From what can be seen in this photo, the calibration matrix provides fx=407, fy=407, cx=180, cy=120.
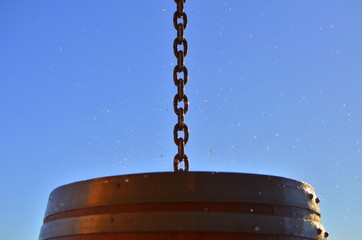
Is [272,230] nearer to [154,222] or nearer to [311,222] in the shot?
[311,222]

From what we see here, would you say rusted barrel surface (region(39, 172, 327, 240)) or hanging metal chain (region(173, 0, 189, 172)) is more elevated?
hanging metal chain (region(173, 0, 189, 172))

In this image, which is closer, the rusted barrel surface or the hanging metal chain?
the rusted barrel surface

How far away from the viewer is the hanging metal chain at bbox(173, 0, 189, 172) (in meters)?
2.97

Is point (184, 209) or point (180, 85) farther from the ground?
point (180, 85)

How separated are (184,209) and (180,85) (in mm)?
1137

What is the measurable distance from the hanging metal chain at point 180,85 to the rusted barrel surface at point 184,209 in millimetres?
880

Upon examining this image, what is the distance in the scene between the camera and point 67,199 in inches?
94.3

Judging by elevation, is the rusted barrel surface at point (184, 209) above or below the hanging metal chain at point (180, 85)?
below

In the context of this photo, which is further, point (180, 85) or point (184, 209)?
point (180, 85)

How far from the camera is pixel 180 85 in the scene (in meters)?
2.97

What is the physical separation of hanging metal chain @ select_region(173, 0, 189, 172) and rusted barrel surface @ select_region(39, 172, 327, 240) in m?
0.88

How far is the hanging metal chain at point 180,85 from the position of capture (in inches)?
117

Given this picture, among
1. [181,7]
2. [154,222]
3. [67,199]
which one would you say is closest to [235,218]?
[154,222]

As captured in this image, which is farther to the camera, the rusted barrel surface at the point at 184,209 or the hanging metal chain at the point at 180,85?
the hanging metal chain at the point at 180,85
